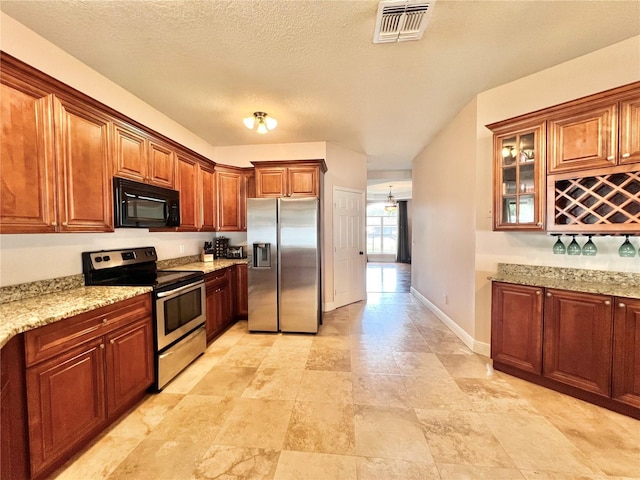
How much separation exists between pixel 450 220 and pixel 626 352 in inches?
80.7

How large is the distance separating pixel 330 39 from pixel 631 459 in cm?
340

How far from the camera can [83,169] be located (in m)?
1.93

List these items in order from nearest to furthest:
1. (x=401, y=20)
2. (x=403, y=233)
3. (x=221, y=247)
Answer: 1. (x=401, y=20)
2. (x=221, y=247)
3. (x=403, y=233)

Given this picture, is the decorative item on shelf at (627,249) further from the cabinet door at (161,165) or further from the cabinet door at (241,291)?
the cabinet door at (161,165)

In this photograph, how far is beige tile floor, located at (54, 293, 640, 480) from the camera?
4.96ft

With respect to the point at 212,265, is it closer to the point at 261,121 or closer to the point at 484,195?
the point at 261,121

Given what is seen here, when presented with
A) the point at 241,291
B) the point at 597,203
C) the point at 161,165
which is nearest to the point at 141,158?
the point at 161,165

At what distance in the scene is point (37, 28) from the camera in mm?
1843

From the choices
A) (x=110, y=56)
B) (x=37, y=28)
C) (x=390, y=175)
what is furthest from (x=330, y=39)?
(x=390, y=175)

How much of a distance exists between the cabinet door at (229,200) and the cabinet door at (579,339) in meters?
3.84

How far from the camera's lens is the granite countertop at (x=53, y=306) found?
1310mm

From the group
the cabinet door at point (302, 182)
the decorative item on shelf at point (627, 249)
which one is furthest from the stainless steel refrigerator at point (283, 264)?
the decorative item on shelf at point (627, 249)

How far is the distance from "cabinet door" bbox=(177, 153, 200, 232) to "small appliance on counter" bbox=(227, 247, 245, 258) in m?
0.82

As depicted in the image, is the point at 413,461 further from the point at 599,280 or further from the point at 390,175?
the point at 390,175
